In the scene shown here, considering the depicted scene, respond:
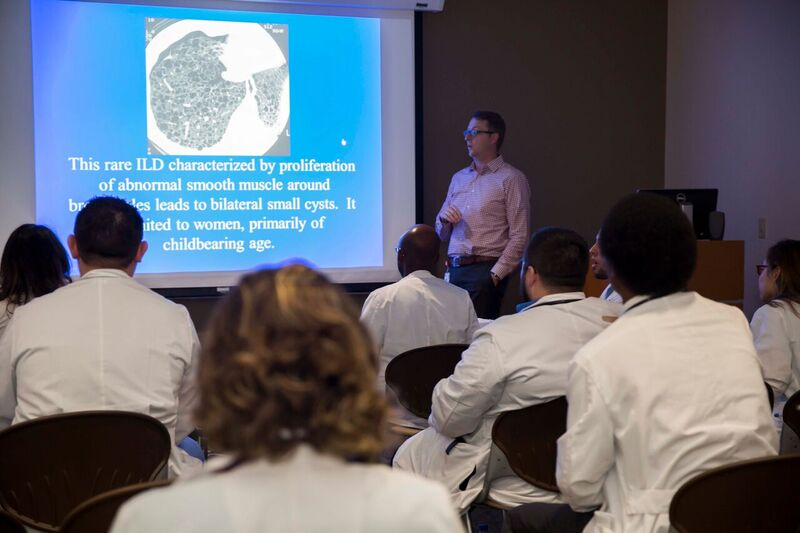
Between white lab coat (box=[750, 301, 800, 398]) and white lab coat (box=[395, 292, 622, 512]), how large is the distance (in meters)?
0.95

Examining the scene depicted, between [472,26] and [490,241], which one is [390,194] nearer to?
[490,241]

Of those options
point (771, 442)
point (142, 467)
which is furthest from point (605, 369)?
point (142, 467)

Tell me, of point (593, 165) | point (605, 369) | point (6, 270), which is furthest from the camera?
point (593, 165)

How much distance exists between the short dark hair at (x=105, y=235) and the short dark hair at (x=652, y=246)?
A: 4.53 ft

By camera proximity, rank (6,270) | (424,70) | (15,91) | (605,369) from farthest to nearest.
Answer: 1. (424,70)
2. (15,91)
3. (6,270)
4. (605,369)

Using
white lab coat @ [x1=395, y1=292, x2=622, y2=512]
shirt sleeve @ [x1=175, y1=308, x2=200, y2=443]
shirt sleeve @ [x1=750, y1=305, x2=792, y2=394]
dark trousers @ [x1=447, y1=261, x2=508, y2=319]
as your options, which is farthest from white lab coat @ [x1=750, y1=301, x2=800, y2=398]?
dark trousers @ [x1=447, y1=261, x2=508, y2=319]

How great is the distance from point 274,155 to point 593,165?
2.44 m

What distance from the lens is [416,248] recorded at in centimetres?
369

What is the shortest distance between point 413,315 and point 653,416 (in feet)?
6.23

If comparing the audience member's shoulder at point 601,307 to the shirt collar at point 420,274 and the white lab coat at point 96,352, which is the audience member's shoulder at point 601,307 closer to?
the white lab coat at point 96,352

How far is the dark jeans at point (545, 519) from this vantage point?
204 cm

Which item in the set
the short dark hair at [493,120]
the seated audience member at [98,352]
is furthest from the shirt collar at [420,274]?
the short dark hair at [493,120]

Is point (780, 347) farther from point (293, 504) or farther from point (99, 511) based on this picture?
point (293, 504)

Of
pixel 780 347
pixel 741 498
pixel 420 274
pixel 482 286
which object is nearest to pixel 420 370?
pixel 420 274
